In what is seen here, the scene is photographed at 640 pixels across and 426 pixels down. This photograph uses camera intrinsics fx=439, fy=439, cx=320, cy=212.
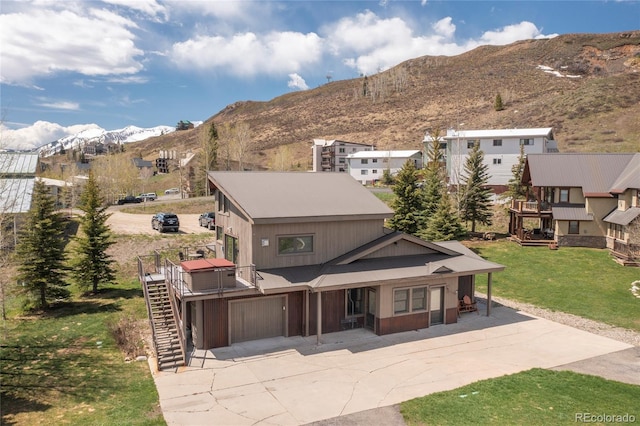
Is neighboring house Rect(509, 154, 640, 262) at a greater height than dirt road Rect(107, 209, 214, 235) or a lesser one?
greater

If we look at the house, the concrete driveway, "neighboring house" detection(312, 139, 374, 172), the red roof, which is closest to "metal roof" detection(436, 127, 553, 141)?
"neighboring house" detection(312, 139, 374, 172)

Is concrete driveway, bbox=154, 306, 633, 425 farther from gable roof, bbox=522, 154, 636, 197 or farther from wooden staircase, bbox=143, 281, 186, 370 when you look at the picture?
gable roof, bbox=522, 154, 636, 197

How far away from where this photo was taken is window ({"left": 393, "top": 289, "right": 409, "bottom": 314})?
68.3 feet

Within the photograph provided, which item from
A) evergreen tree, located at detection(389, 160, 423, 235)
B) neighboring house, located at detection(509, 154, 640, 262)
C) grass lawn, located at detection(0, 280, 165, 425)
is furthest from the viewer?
evergreen tree, located at detection(389, 160, 423, 235)

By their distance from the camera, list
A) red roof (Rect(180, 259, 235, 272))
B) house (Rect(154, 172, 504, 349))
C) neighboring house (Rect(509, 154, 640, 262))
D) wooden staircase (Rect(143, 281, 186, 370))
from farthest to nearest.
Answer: neighboring house (Rect(509, 154, 640, 262)) < house (Rect(154, 172, 504, 349)) < red roof (Rect(180, 259, 235, 272)) < wooden staircase (Rect(143, 281, 186, 370))

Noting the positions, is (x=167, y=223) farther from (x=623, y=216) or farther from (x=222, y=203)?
(x=623, y=216)

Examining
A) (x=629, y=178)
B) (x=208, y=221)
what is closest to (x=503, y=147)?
(x=629, y=178)

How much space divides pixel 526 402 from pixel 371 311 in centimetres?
844

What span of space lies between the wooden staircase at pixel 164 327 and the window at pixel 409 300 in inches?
386

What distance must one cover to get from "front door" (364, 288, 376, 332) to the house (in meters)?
0.05

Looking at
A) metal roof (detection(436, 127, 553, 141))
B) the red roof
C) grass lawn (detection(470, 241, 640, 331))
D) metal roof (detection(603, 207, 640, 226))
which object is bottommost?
grass lawn (detection(470, 241, 640, 331))

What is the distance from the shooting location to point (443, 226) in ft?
117

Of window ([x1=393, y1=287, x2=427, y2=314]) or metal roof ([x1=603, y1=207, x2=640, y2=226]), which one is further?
metal roof ([x1=603, y1=207, x2=640, y2=226])

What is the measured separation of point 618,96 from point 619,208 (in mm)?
63929
